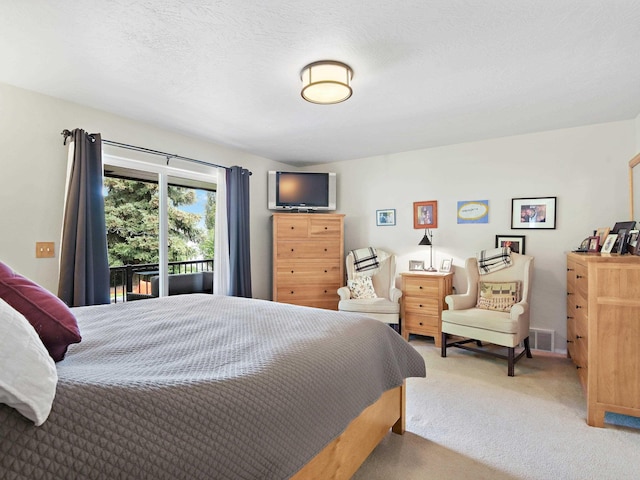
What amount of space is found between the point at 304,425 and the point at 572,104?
330 cm

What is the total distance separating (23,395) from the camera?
2.22 ft

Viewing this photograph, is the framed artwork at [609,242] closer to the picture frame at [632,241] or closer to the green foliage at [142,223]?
the picture frame at [632,241]

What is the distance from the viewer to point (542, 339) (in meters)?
3.61

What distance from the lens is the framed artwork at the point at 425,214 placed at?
426cm

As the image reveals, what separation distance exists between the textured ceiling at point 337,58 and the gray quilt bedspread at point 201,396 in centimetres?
157

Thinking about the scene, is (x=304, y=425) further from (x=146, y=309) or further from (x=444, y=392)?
(x=444, y=392)

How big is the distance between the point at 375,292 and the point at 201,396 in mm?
3578

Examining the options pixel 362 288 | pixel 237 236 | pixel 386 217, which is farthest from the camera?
pixel 386 217

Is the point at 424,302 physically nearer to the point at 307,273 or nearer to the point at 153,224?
the point at 307,273

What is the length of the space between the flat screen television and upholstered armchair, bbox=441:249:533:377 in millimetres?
2103

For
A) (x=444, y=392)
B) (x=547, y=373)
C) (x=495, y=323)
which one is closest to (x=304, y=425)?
(x=444, y=392)

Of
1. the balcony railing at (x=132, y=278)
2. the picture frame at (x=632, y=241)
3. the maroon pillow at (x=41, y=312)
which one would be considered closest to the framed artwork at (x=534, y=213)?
the picture frame at (x=632, y=241)

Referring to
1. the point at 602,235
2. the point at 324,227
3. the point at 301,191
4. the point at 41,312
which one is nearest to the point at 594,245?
the point at 602,235

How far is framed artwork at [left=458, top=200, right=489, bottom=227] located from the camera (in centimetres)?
394
